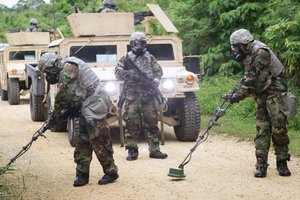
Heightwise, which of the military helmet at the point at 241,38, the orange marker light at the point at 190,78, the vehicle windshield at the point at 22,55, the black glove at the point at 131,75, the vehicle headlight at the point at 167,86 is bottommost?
the vehicle windshield at the point at 22,55

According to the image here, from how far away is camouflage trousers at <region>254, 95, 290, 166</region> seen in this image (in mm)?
6309

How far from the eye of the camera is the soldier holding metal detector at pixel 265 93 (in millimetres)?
6176

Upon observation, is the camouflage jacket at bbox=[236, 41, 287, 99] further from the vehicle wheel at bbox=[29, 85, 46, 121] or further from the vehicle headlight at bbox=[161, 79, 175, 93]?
the vehicle wheel at bbox=[29, 85, 46, 121]

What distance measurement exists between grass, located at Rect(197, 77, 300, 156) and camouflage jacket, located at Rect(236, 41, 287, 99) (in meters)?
1.71

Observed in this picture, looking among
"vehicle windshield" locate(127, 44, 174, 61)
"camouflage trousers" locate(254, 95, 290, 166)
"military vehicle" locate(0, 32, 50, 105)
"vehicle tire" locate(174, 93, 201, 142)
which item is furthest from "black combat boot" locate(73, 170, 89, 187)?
"military vehicle" locate(0, 32, 50, 105)

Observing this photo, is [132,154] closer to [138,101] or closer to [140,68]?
[138,101]

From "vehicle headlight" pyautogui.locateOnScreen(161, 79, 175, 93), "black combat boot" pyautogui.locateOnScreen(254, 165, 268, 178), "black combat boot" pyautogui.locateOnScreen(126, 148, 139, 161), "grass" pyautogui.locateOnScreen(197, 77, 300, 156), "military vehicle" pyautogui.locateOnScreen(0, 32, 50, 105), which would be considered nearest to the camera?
"black combat boot" pyautogui.locateOnScreen(254, 165, 268, 178)

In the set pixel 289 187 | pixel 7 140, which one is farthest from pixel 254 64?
pixel 7 140

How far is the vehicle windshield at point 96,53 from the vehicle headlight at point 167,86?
1174mm

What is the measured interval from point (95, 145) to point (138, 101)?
1.74 metres

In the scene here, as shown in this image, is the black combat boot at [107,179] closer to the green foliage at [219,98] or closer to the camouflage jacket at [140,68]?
the camouflage jacket at [140,68]

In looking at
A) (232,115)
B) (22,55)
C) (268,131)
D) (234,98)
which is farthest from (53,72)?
(22,55)

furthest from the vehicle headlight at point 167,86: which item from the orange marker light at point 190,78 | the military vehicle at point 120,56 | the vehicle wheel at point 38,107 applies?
the vehicle wheel at point 38,107

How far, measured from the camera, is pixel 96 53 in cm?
940
